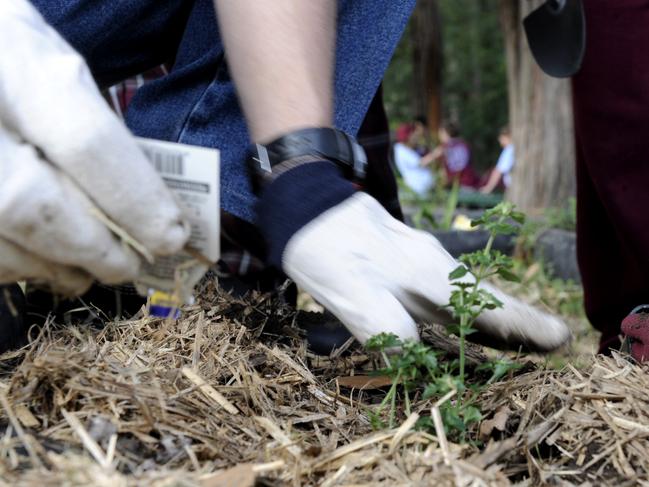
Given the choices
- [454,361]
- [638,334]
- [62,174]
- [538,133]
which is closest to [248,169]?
[62,174]

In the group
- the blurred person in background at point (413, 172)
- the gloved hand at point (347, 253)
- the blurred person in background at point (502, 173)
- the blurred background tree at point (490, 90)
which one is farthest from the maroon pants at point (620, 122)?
the blurred person in background at point (502, 173)

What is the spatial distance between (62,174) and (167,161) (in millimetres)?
174

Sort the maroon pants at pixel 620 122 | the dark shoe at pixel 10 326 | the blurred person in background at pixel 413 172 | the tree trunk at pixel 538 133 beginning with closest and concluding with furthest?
1. the dark shoe at pixel 10 326
2. the maroon pants at pixel 620 122
3. the tree trunk at pixel 538 133
4. the blurred person in background at pixel 413 172

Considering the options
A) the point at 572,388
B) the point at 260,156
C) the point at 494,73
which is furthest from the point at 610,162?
the point at 494,73

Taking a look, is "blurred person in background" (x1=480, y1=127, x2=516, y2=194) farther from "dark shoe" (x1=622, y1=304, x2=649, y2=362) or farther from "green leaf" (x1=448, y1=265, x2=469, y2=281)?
"green leaf" (x1=448, y1=265, x2=469, y2=281)

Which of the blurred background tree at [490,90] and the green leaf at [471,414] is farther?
the blurred background tree at [490,90]

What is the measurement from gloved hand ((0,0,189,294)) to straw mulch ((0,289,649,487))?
0.19 m

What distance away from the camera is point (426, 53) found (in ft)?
45.9

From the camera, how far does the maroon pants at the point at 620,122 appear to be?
212 cm

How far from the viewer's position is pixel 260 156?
1322 millimetres

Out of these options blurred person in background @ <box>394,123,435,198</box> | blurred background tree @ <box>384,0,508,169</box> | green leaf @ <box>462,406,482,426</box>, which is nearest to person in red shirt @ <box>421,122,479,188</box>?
blurred person in background @ <box>394,123,435,198</box>

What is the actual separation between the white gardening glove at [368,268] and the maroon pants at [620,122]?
95cm

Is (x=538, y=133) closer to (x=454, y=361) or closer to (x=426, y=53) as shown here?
(x=454, y=361)

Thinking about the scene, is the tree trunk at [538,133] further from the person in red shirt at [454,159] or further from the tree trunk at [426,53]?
the tree trunk at [426,53]
